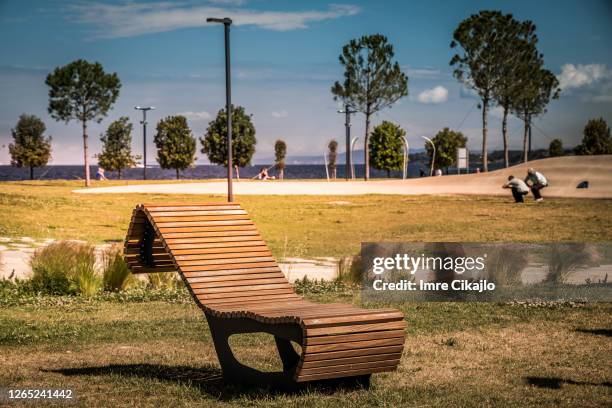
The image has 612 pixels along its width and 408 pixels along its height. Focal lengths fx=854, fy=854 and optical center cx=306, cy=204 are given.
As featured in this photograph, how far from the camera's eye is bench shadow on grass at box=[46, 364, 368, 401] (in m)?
5.40

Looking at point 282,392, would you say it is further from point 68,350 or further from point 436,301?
point 436,301

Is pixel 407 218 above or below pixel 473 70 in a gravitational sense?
below

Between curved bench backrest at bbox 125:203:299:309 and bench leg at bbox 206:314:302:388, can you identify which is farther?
curved bench backrest at bbox 125:203:299:309

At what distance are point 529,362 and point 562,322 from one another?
74.1 inches

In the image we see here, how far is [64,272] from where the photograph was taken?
35.4 feet

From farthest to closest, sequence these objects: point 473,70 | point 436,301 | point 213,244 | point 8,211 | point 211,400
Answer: point 473,70, point 8,211, point 436,301, point 213,244, point 211,400

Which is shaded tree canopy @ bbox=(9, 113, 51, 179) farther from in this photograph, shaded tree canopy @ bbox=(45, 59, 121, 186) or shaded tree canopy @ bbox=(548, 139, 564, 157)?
shaded tree canopy @ bbox=(548, 139, 564, 157)

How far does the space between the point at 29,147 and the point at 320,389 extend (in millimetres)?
35243

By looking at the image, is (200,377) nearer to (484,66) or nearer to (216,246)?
(216,246)

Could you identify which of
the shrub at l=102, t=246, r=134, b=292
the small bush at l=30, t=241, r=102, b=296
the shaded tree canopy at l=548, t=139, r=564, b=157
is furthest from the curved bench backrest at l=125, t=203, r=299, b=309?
the shaded tree canopy at l=548, t=139, r=564, b=157

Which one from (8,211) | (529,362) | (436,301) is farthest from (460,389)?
(8,211)

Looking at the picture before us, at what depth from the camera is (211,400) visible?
5316mm

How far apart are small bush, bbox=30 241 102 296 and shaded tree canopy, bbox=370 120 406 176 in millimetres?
57463

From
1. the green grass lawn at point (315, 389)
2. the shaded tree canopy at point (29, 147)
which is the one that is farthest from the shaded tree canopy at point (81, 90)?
the green grass lawn at point (315, 389)
